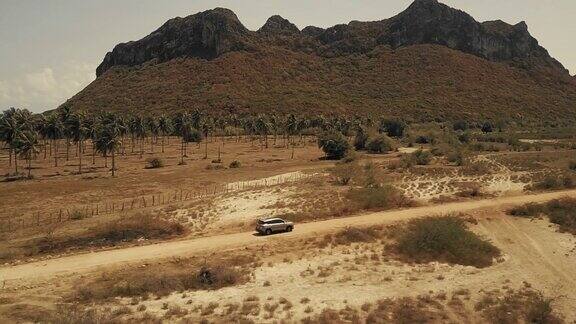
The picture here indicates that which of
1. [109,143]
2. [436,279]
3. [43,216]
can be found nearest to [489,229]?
[436,279]

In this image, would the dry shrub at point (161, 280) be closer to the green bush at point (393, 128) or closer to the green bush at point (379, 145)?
the green bush at point (379, 145)

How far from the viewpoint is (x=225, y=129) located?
533 feet

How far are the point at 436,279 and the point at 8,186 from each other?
62497mm

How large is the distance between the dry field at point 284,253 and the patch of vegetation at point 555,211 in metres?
0.94

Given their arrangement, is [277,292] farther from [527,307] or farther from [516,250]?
[516,250]

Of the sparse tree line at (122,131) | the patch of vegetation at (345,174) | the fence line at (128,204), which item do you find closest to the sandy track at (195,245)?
the fence line at (128,204)

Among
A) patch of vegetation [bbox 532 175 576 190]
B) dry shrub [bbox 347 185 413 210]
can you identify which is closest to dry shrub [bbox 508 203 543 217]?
dry shrub [bbox 347 185 413 210]

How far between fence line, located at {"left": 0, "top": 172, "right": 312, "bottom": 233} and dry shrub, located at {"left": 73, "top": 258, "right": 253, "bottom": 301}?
1796cm

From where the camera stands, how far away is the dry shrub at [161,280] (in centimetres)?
2936

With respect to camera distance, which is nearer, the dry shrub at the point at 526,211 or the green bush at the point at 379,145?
the dry shrub at the point at 526,211

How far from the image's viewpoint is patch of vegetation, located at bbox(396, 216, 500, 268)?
36375 millimetres

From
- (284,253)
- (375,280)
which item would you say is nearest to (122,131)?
(284,253)

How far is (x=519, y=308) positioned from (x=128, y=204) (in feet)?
136

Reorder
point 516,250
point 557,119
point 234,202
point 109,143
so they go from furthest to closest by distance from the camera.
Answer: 1. point 557,119
2. point 109,143
3. point 234,202
4. point 516,250
